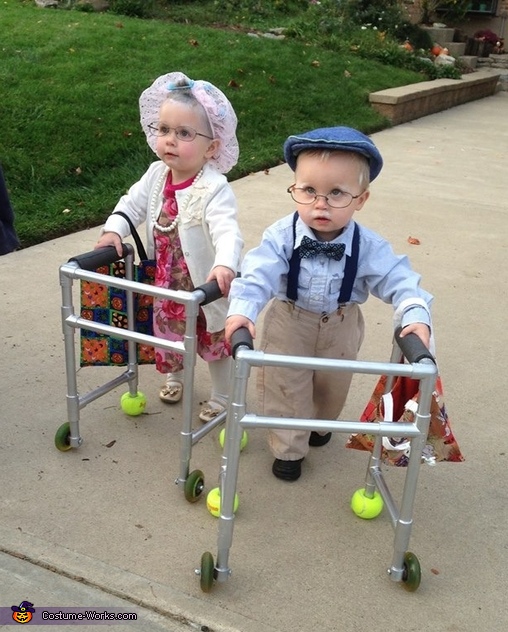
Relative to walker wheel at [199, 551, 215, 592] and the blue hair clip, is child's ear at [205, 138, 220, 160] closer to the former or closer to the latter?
the blue hair clip

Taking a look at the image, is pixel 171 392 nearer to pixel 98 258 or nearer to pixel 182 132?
pixel 98 258

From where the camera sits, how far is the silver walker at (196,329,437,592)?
6.30 feet

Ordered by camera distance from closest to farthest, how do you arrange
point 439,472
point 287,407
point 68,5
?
point 287,407 → point 439,472 → point 68,5

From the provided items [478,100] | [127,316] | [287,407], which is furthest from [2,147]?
[478,100]

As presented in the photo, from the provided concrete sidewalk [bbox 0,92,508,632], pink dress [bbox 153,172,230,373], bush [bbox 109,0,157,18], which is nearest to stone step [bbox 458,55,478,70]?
bush [bbox 109,0,157,18]

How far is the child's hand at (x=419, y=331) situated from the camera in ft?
7.00

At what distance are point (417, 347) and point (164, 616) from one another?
101 cm

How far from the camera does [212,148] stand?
9.22ft

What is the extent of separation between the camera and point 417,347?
204 cm

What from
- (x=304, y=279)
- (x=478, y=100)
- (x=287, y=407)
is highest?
(x=304, y=279)

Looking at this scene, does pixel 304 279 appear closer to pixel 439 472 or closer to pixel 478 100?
pixel 439 472

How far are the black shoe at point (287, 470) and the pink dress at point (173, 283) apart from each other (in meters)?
0.47

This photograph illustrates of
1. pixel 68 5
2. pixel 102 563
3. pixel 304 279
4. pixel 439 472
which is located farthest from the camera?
pixel 68 5

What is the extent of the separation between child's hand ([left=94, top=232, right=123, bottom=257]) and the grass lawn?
7.03 feet
